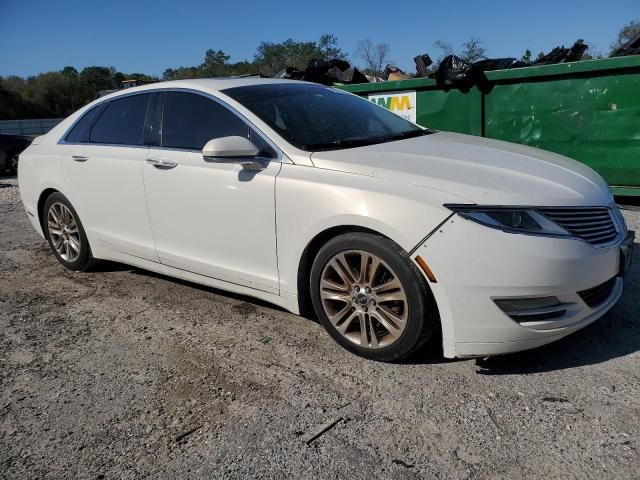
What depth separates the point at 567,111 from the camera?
685 cm

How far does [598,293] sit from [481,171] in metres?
0.87

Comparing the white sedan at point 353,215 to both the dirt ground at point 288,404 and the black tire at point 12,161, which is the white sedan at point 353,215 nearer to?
the dirt ground at point 288,404

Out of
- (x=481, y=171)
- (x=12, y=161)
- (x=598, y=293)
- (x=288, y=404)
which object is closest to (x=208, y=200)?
(x=288, y=404)

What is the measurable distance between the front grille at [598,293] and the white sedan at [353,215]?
0.5 inches

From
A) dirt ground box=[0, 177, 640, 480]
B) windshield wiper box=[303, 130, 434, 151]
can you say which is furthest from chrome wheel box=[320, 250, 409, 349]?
windshield wiper box=[303, 130, 434, 151]

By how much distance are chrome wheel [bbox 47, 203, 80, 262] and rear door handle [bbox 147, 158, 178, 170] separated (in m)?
1.28

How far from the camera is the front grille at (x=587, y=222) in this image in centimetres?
271

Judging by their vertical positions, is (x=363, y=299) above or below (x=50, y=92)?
below

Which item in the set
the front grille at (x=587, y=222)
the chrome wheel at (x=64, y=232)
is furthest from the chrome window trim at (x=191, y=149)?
the front grille at (x=587, y=222)

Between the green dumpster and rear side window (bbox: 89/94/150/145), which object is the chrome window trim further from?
the green dumpster

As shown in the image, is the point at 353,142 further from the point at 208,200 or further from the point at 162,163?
the point at 162,163

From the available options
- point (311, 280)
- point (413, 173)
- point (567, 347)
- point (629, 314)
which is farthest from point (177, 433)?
point (629, 314)

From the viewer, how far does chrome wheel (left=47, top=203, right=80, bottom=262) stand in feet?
15.9

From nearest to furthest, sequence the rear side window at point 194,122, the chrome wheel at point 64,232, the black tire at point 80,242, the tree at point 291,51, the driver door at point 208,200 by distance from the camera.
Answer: the driver door at point 208,200, the rear side window at point 194,122, the black tire at point 80,242, the chrome wheel at point 64,232, the tree at point 291,51
